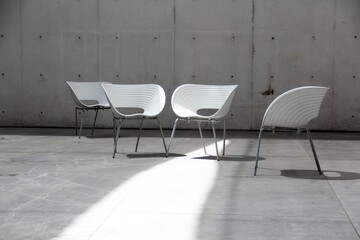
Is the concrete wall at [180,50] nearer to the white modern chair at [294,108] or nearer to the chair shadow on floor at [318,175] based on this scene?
the chair shadow on floor at [318,175]

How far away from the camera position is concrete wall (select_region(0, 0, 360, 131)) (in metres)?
7.91

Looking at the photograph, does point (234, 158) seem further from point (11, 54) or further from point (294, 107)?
point (11, 54)

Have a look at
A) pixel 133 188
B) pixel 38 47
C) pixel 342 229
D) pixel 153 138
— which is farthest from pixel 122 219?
pixel 38 47

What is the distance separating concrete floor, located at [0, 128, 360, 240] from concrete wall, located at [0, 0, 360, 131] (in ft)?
8.65

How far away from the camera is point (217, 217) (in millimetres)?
2562

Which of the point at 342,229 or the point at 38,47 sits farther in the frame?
the point at 38,47

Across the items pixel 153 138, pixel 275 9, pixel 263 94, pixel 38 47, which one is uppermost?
pixel 275 9

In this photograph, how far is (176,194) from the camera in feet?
10.2

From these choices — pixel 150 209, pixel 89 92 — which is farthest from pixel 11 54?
pixel 150 209

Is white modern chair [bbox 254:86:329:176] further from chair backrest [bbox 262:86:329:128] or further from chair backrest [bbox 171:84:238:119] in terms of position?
chair backrest [bbox 171:84:238:119]

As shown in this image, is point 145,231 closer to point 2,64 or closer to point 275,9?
point 275,9

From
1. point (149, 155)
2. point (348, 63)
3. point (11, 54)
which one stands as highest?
point (11, 54)

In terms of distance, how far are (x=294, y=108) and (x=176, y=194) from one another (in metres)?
1.20

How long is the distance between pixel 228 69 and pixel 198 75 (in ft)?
1.61
